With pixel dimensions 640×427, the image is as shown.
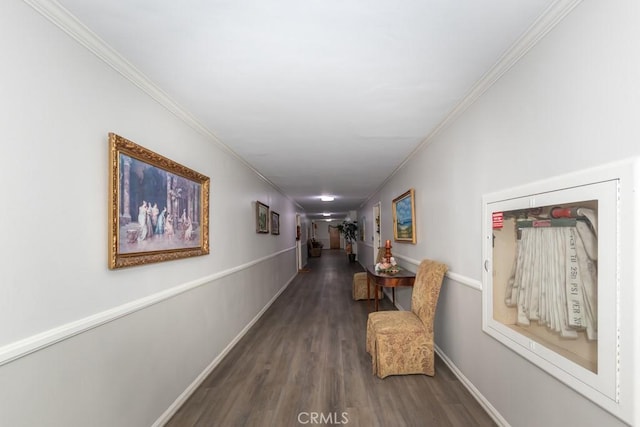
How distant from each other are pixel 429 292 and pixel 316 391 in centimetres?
136

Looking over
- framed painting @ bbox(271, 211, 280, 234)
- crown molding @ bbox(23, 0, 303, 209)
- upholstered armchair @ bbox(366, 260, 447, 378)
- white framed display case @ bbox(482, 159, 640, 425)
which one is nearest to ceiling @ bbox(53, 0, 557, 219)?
crown molding @ bbox(23, 0, 303, 209)

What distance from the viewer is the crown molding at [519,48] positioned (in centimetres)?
146

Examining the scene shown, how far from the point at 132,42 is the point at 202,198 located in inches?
58.1

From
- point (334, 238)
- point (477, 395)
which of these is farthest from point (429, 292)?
point (334, 238)

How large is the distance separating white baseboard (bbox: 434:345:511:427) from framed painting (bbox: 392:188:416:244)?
1.59 m

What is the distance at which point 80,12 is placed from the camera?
4.79ft

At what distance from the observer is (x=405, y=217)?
465 centimetres

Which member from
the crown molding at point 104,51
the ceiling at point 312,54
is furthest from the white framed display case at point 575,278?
the crown molding at point 104,51

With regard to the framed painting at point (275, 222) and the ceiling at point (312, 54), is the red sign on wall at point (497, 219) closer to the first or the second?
the ceiling at point (312, 54)

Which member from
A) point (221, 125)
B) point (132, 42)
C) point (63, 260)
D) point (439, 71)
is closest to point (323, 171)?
point (221, 125)

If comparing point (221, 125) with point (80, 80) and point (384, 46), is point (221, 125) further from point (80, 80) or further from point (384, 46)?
point (384, 46)

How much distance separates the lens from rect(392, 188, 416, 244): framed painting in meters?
4.19

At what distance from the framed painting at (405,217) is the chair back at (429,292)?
1.10 meters

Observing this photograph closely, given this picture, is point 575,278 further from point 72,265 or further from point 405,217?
point 405,217
